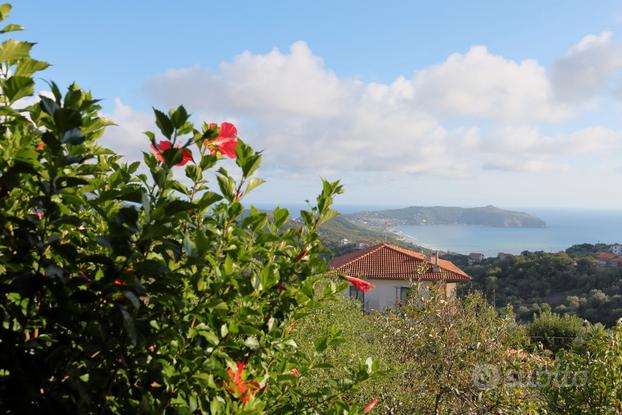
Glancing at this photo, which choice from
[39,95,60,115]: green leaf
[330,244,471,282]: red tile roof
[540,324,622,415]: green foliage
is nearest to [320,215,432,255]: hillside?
[330,244,471,282]: red tile roof

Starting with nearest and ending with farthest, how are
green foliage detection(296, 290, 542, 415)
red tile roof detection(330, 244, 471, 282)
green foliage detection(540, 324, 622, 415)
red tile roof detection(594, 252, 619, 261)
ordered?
green foliage detection(540, 324, 622, 415) → green foliage detection(296, 290, 542, 415) → red tile roof detection(330, 244, 471, 282) → red tile roof detection(594, 252, 619, 261)

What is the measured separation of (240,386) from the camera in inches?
58.8

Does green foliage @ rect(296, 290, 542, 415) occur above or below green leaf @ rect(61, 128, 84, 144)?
below

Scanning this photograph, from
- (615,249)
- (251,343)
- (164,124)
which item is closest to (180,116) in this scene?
(164,124)

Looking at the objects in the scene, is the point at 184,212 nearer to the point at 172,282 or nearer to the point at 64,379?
the point at 172,282

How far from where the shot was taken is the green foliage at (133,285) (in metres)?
1.24

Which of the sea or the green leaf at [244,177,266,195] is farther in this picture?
the sea

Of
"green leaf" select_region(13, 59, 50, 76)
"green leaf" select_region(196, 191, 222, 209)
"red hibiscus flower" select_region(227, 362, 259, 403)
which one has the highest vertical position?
"green leaf" select_region(13, 59, 50, 76)

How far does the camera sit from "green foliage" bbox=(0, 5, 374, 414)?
1235mm

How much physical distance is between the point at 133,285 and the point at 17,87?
2.18 ft

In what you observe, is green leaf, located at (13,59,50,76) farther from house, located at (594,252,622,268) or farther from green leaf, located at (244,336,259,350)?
house, located at (594,252,622,268)
